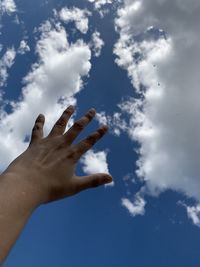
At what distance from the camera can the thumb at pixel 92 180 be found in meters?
3.67

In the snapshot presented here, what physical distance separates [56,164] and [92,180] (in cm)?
42

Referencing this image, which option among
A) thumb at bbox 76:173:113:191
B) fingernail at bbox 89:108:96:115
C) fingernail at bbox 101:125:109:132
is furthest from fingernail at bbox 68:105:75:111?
thumb at bbox 76:173:113:191

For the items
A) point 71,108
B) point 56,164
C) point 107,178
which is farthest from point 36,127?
point 107,178

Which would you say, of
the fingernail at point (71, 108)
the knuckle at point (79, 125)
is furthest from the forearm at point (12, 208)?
the fingernail at point (71, 108)

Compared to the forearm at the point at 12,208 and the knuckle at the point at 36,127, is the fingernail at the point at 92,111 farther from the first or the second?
the forearm at the point at 12,208

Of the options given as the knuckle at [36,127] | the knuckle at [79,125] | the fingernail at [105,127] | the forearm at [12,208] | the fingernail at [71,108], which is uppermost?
the fingernail at [71,108]

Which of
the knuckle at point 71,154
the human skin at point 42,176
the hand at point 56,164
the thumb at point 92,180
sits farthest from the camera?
the knuckle at point 71,154

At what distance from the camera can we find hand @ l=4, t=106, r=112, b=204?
342cm

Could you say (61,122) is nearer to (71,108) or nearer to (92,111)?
(71,108)

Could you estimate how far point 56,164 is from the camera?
3.66 metres

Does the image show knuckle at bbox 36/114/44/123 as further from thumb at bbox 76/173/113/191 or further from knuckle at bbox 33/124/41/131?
thumb at bbox 76/173/113/191

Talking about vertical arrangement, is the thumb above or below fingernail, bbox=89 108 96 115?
below

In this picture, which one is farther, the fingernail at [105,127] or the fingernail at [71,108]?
the fingernail at [71,108]

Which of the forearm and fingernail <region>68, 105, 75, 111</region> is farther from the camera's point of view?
fingernail <region>68, 105, 75, 111</region>
